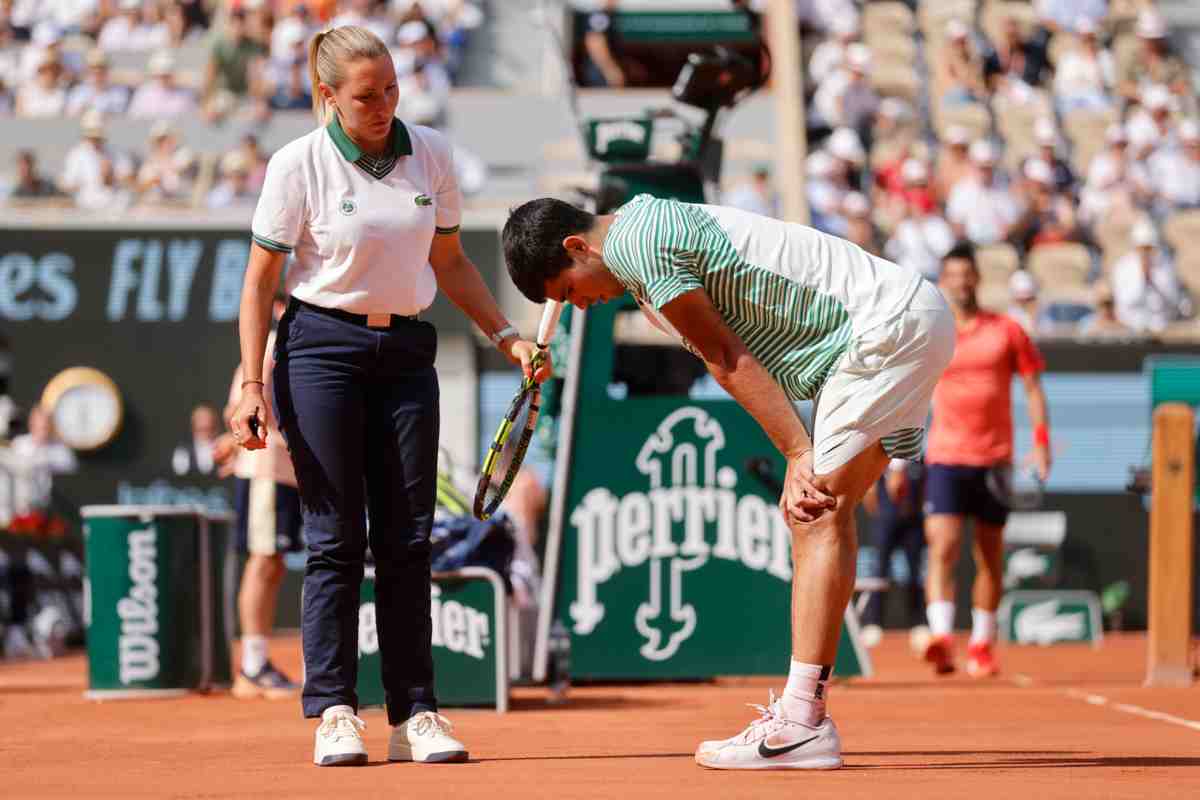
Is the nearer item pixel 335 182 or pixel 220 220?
pixel 335 182

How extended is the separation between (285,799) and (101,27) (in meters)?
17.1

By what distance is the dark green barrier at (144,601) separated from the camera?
965 cm

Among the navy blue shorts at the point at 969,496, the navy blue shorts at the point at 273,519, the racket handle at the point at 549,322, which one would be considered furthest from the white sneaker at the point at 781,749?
the navy blue shorts at the point at 969,496

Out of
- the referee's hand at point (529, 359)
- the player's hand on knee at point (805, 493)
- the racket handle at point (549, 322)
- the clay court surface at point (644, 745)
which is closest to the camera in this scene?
the clay court surface at point (644, 745)

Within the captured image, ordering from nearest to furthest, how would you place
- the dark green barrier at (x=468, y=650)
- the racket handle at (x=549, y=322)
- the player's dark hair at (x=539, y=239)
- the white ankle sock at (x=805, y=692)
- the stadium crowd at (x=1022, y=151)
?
the player's dark hair at (x=539, y=239), the white ankle sock at (x=805, y=692), the racket handle at (x=549, y=322), the dark green barrier at (x=468, y=650), the stadium crowd at (x=1022, y=151)

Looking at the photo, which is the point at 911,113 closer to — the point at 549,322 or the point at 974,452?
the point at 974,452

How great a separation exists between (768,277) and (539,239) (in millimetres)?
603

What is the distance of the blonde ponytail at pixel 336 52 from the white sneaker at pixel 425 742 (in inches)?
66.1

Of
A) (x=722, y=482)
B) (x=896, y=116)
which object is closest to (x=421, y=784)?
(x=722, y=482)

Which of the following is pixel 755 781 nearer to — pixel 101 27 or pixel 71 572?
pixel 71 572

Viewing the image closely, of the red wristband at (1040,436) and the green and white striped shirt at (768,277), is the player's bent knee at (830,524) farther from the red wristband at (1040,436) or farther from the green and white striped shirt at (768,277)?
the red wristband at (1040,436)

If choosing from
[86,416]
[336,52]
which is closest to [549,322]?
[336,52]

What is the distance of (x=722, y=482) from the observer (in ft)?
32.1

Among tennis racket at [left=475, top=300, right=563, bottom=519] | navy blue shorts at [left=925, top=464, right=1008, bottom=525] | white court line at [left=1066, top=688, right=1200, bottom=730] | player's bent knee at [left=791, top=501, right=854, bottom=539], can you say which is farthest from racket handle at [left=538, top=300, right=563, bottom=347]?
navy blue shorts at [left=925, top=464, right=1008, bottom=525]
